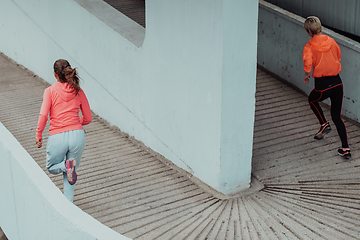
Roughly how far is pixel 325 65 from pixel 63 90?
3.50 m

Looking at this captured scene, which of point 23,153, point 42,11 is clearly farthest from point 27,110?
point 23,153

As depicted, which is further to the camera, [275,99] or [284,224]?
[275,99]

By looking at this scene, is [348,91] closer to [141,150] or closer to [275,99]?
[275,99]

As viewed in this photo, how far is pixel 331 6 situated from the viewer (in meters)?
8.75

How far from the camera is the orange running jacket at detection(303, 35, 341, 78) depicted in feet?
20.8

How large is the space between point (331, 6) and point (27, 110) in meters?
5.86

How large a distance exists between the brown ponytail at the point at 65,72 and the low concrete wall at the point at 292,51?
4603 millimetres

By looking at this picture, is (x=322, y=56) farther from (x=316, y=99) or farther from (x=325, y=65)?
(x=316, y=99)

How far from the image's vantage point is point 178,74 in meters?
6.00

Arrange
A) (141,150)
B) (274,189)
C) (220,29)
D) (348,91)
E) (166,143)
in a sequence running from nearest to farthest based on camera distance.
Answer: (220,29) < (274,189) < (166,143) < (141,150) < (348,91)

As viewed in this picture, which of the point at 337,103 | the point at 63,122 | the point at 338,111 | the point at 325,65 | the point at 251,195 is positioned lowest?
the point at 251,195

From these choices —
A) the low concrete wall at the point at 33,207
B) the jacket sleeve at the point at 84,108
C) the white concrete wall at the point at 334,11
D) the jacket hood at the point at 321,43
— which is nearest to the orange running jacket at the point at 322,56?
the jacket hood at the point at 321,43

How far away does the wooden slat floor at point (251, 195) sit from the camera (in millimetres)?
5184

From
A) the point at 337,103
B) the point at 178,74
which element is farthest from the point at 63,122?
the point at 337,103
